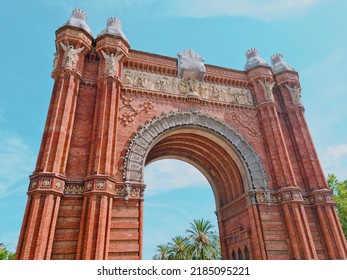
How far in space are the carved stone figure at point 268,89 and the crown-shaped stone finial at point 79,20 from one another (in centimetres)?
1038

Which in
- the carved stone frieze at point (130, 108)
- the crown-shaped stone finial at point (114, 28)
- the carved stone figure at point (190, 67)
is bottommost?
the carved stone frieze at point (130, 108)

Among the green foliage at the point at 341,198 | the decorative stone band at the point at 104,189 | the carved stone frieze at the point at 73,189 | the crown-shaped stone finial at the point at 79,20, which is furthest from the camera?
the green foliage at the point at 341,198

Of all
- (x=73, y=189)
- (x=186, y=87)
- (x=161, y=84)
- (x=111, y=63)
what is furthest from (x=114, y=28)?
(x=73, y=189)

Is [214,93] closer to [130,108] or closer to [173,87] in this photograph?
[173,87]

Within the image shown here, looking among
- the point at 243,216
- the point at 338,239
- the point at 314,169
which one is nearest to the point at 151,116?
the point at 243,216

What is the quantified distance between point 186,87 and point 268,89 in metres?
5.04

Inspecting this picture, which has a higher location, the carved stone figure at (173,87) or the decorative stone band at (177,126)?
the carved stone figure at (173,87)

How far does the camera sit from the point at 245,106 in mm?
15602

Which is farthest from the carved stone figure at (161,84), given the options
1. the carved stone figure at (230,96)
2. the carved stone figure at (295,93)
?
the carved stone figure at (295,93)

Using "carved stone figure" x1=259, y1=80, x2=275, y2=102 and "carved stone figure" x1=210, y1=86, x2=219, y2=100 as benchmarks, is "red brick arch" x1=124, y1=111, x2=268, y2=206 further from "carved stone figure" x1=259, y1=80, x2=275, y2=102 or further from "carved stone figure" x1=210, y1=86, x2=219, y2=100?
"carved stone figure" x1=259, y1=80, x2=275, y2=102

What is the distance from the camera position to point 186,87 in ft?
48.8

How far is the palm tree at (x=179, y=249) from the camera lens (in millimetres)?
32684

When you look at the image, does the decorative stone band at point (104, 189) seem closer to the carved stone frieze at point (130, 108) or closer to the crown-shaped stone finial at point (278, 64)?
the carved stone frieze at point (130, 108)

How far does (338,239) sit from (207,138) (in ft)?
25.8
